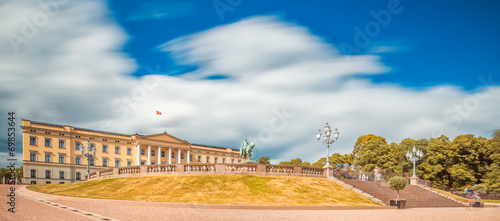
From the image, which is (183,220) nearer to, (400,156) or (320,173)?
(320,173)

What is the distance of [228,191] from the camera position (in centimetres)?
2864

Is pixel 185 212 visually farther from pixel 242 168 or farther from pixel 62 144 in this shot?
pixel 62 144

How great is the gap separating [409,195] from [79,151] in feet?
244

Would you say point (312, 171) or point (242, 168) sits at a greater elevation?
point (242, 168)

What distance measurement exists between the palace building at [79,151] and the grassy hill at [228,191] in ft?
158

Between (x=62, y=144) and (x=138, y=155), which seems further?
(x=138, y=155)

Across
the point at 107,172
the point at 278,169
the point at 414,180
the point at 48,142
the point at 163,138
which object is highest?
the point at 278,169

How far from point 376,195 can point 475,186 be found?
3294 cm

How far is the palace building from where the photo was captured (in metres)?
78.9

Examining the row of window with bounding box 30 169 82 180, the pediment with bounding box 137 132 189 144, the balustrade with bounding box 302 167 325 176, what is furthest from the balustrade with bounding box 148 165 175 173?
the pediment with bounding box 137 132 189 144

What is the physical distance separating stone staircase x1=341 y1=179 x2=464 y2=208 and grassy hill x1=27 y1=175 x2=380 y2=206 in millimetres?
2101

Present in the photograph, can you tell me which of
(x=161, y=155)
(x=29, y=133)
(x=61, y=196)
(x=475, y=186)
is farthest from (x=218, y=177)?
(x=161, y=155)

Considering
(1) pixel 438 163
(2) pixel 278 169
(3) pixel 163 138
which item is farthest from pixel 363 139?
(2) pixel 278 169

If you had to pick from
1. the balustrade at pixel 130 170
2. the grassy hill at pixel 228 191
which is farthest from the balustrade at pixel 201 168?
the balustrade at pixel 130 170
